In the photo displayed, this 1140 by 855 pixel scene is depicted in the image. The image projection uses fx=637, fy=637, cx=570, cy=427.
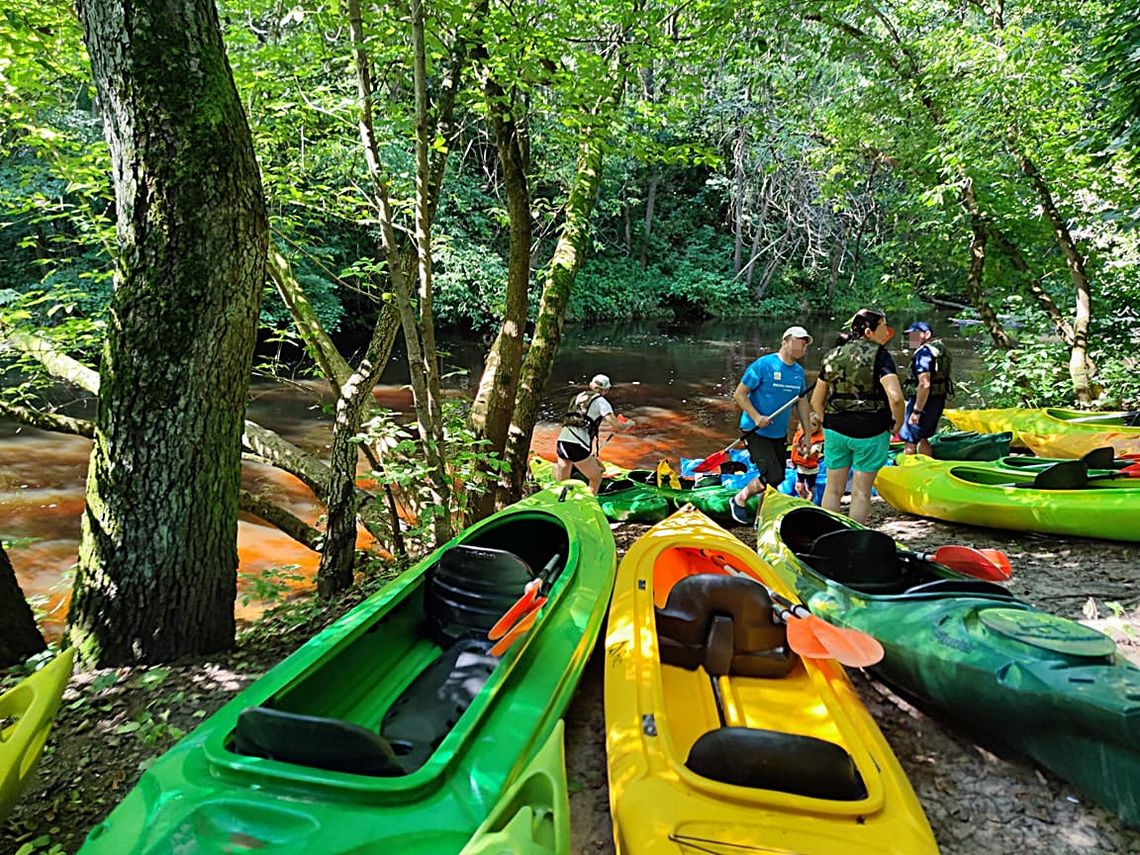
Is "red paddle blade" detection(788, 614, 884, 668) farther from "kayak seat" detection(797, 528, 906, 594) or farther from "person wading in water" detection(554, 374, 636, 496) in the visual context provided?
"person wading in water" detection(554, 374, 636, 496)

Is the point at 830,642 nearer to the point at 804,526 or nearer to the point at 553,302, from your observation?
the point at 804,526

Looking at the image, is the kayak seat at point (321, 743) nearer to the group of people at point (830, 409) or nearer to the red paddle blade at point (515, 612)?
the red paddle blade at point (515, 612)

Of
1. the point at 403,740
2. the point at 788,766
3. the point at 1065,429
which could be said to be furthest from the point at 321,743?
the point at 1065,429

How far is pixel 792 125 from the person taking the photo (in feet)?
38.9

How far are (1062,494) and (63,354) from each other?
7986mm

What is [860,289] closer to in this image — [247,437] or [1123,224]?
[1123,224]

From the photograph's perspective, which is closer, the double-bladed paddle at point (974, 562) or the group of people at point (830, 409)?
the double-bladed paddle at point (974, 562)

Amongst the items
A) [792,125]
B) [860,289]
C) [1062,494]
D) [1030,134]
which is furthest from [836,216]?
[1062,494]

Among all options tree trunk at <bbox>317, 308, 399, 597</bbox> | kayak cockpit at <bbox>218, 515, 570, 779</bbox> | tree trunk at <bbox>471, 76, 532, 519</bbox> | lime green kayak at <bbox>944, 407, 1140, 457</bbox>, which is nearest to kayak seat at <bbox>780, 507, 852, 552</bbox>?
kayak cockpit at <bbox>218, 515, 570, 779</bbox>

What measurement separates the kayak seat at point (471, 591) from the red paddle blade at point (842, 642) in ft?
4.77

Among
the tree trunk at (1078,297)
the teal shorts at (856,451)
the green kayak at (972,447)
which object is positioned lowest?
the green kayak at (972,447)

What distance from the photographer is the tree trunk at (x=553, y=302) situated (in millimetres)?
6340

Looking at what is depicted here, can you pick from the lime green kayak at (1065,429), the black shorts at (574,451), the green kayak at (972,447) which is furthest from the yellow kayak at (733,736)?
the lime green kayak at (1065,429)

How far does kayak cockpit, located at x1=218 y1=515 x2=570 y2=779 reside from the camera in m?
1.95
